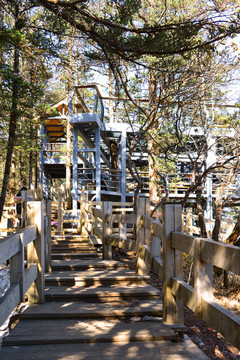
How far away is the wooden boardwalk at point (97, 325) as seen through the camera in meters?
3.11

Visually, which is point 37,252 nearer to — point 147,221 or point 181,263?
point 147,221

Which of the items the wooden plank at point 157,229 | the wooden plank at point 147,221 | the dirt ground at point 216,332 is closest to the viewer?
the wooden plank at point 157,229

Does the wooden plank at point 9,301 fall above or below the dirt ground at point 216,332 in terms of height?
above

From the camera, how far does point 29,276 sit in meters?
3.80

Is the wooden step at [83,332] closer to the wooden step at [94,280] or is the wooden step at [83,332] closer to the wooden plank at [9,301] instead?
the wooden plank at [9,301]

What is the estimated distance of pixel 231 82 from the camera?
10547 millimetres

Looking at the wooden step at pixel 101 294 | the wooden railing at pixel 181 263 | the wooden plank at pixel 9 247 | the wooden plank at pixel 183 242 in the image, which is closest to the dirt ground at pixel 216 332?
the wooden step at pixel 101 294

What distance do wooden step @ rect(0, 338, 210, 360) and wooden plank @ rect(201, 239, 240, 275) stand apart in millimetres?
1001

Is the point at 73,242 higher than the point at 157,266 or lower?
lower

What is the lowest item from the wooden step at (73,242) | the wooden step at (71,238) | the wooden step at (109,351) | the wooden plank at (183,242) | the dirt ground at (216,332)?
the dirt ground at (216,332)

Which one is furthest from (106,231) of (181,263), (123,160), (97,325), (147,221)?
(123,160)

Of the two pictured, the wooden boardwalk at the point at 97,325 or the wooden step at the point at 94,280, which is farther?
the wooden step at the point at 94,280

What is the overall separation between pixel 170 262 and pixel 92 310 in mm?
1177

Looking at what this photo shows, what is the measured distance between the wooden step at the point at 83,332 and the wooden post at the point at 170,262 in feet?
0.56
